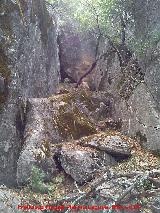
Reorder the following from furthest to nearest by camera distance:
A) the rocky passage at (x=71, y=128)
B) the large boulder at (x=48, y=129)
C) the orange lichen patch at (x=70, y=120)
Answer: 1. the orange lichen patch at (x=70, y=120)
2. the large boulder at (x=48, y=129)
3. the rocky passage at (x=71, y=128)

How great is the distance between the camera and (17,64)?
10.3m

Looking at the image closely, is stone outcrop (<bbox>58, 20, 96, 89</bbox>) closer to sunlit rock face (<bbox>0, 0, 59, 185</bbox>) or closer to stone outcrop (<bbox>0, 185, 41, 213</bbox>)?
sunlit rock face (<bbox>0, 0, 59, 185</bbox>)

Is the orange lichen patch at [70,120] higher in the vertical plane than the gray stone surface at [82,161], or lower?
higher

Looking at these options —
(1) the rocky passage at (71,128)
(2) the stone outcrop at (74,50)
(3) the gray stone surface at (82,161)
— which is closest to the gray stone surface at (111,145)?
(1) the rocky passage at (71,128)

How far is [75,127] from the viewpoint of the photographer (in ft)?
35.1

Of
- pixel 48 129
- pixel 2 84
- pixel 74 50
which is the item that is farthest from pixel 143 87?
pixel 74 50

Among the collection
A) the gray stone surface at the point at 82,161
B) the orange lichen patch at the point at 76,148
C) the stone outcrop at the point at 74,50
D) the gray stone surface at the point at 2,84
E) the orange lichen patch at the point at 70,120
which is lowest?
the gray stone surface at the point at 82,161

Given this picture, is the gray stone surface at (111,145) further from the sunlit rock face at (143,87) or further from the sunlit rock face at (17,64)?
the sunlit rock face at (17,64)

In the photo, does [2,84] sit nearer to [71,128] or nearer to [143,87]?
[71,128]

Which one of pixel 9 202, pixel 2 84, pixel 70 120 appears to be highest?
pixel 2 84

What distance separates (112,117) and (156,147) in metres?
2.90

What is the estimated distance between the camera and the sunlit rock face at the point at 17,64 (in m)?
9.43

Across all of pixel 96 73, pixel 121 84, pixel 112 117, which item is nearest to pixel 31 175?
pixel 112 117

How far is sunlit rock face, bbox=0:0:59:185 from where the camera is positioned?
→ 30.9 feet
